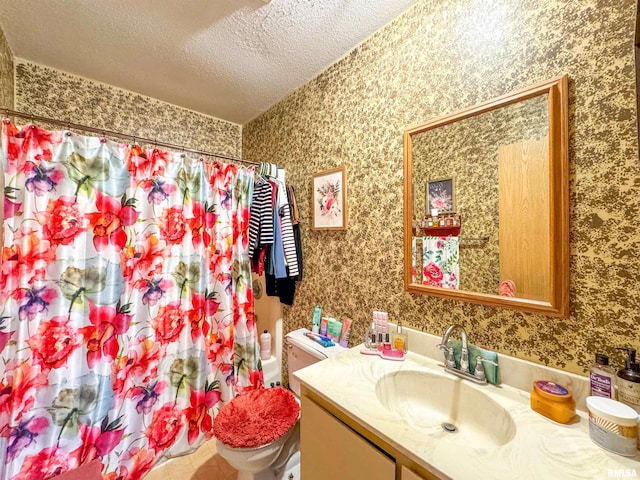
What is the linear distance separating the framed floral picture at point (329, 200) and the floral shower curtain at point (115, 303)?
1.70 feet

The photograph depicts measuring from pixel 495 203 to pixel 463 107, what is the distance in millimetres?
435

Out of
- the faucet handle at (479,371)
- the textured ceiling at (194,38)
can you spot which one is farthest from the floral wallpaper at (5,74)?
the faucet handle at (479,371)

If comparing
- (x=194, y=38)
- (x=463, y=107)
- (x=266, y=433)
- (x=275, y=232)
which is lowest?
(x=266, y=433)

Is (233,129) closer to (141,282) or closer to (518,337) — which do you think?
(141,282)

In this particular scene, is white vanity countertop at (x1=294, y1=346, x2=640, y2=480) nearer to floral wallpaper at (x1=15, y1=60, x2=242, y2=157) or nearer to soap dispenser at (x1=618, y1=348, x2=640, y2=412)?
soap dispenser at (x1=618, y1=348, x2=640, y2=412)

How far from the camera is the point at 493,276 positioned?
1.02 meters

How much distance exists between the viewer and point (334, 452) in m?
0.89

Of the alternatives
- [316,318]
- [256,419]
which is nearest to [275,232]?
[316,318]

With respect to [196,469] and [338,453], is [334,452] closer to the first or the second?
[338,453]

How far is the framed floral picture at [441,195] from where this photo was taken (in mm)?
1133

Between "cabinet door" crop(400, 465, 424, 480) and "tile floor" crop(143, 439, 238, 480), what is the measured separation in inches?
52.0

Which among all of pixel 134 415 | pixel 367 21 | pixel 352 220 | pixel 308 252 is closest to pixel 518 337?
pixel 352 220

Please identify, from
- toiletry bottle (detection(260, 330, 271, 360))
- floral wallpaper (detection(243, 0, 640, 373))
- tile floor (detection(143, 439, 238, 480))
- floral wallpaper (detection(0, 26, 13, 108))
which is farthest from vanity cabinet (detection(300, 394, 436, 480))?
floral wallpaper (detection(0, 26, 13, 108))

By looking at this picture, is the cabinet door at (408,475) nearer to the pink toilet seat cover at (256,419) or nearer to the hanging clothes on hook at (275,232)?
the pink toilet seat cover at (256,419)
